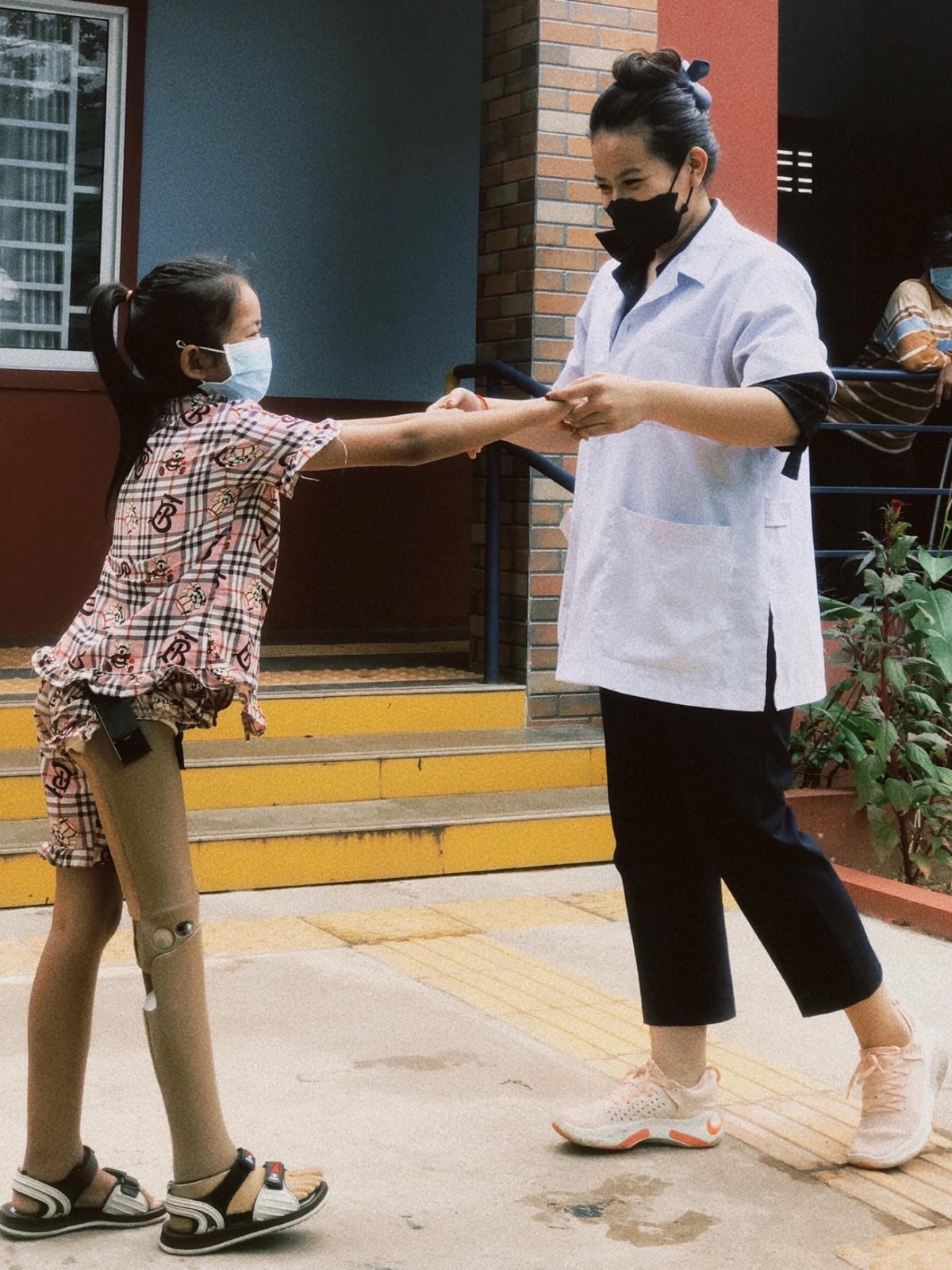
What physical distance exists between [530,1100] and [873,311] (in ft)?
24.8

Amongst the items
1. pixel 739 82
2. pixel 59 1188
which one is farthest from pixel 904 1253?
pixel 739 82

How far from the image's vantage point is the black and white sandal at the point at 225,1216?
2721 mm

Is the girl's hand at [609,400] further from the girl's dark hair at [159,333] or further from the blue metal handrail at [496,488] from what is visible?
the blue metal handrail at [496,488]

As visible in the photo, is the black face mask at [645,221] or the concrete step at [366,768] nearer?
the black face mask at [645,221]

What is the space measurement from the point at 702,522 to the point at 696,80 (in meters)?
0.79

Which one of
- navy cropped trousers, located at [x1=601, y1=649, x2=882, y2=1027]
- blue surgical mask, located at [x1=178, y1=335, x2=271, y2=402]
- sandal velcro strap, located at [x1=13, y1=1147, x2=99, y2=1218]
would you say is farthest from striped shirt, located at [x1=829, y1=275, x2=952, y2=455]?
sandal velcro strap, located at [x1=13, y1=1147, x2=99, y2=1218]

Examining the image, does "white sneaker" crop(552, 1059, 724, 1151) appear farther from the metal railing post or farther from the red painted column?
the red painted column

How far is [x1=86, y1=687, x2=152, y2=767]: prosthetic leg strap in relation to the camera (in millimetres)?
2656

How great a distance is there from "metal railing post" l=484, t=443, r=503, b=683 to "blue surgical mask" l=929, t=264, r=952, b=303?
2.41 m

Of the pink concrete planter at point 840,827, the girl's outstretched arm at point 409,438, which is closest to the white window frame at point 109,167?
the pink concrete planter at point 840,827

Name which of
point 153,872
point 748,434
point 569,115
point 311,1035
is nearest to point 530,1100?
point 311,1035

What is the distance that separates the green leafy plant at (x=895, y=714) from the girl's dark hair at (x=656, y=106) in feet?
9.11

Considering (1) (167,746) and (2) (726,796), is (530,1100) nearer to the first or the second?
(2) (726,796)

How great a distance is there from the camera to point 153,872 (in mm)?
2688
